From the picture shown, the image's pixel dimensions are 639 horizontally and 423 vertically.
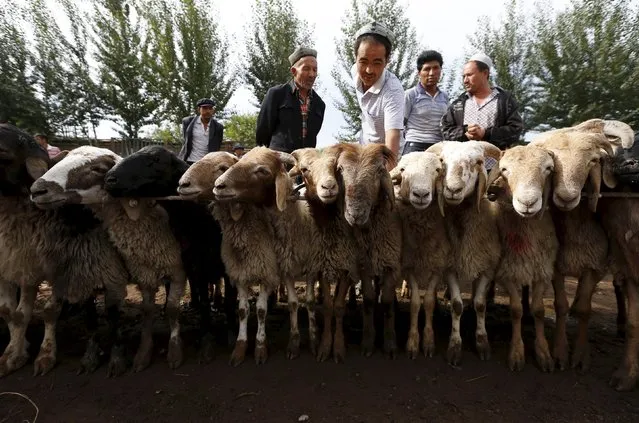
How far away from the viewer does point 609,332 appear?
177 inches

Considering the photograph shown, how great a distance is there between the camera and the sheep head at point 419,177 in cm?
321

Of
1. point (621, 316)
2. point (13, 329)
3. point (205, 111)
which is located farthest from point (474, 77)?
point (205, 111)

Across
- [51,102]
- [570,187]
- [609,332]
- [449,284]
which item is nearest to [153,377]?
[449,284]

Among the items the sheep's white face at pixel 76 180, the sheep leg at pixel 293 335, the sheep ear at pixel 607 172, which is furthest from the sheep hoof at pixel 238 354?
the sheep ear at pixel 607 172

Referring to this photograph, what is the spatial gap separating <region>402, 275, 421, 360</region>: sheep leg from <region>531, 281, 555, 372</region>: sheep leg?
1.20 meters

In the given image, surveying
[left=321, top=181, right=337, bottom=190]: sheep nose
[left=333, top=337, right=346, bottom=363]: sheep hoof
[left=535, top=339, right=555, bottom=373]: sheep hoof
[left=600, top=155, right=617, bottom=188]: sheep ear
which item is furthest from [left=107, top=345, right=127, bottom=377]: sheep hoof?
[left=600, top=155, right=617, bottom=188]: sheep ear

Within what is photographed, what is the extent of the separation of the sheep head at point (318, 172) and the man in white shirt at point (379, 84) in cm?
91

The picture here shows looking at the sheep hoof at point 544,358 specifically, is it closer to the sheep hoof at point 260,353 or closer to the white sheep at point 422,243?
the white sheep at point 422,243

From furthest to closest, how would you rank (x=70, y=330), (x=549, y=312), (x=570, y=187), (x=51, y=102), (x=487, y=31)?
(x=487, y=31)
(x=51, y=102)
(x=549, y=312)
(x=70, y=330)
(x=570, y=187)

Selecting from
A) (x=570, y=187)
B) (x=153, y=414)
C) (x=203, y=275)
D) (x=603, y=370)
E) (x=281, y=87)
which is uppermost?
(x=281, y=87)

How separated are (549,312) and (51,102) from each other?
24.3 meters

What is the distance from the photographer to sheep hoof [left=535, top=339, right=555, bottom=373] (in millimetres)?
3494

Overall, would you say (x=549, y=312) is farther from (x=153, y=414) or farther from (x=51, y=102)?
(x=51, y=102)

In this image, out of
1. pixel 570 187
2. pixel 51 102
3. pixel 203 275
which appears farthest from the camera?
pixel 51 102
